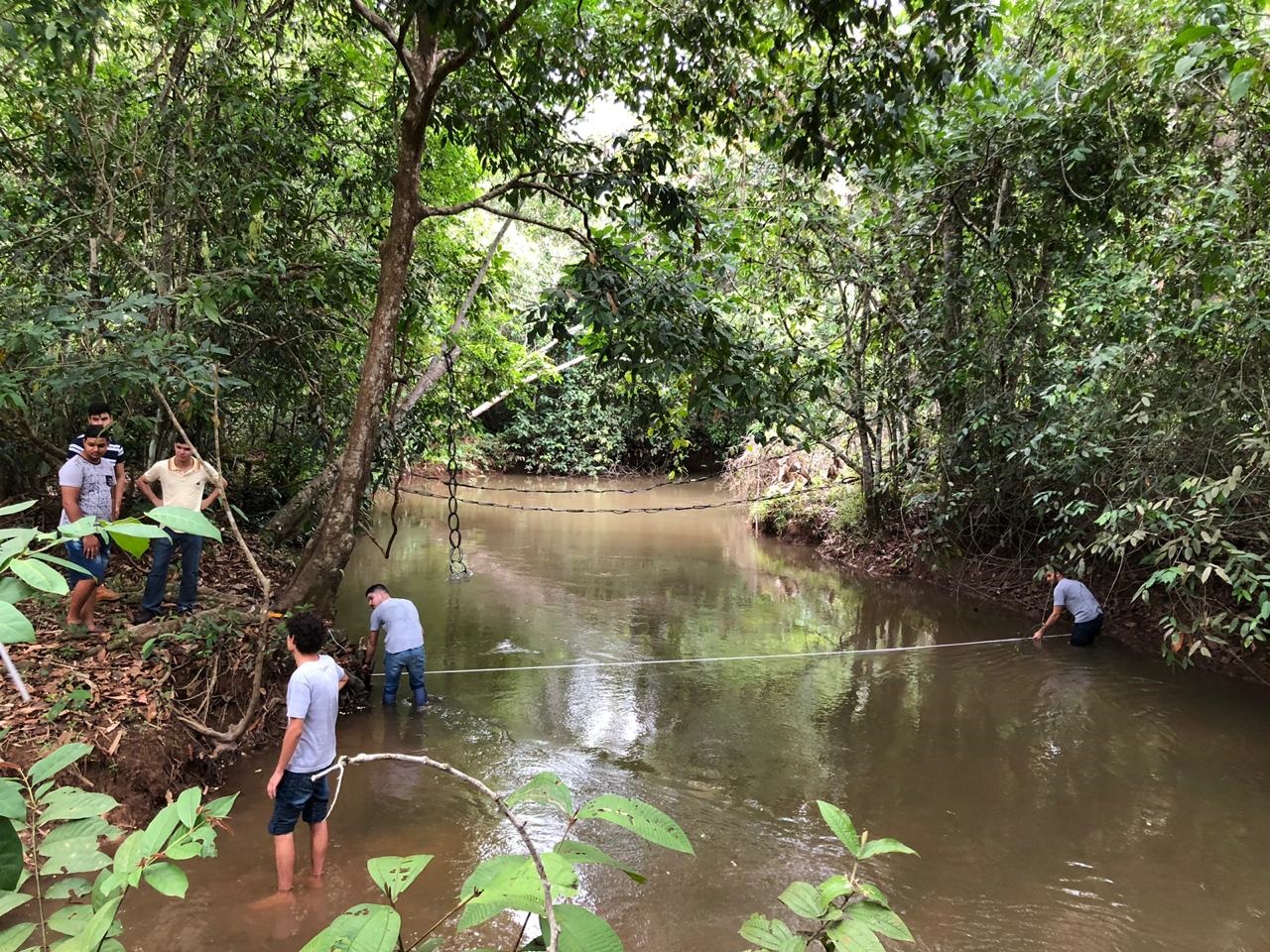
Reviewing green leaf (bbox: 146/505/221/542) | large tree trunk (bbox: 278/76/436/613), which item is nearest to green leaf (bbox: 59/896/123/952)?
green leaf (bbox: 146/505/221/542)

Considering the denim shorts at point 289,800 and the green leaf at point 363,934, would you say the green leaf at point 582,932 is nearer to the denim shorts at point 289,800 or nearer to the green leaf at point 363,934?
the green leaf at point 363,934

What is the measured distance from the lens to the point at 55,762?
47.4 inches

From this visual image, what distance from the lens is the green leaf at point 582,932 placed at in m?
0.98

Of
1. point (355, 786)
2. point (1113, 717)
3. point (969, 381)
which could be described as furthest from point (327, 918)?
point (969, 381)

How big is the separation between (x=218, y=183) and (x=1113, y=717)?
27.8 feet

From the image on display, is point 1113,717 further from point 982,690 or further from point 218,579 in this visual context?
point 218,579

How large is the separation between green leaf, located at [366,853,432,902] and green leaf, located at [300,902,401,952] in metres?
0.03

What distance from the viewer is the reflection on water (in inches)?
140

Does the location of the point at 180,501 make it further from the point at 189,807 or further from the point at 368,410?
the point at 189,807

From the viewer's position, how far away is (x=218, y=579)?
6.75 meters

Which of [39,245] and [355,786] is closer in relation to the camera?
[355,786]

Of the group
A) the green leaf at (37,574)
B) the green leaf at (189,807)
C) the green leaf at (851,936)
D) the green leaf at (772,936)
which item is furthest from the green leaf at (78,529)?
the green leaf at (851,936)

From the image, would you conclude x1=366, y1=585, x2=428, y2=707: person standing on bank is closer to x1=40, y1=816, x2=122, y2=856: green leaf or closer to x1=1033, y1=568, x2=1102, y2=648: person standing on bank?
x1=40, y1=816, x2=122, y2=856: green leaf

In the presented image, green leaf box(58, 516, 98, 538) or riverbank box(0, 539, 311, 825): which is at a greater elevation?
green leaf box(58, 516, 98, 538)
